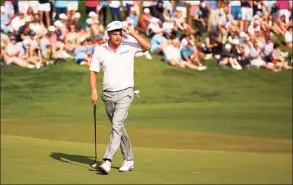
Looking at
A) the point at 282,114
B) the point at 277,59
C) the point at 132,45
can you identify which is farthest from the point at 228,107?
the point at 132,45

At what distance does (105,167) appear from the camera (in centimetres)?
749

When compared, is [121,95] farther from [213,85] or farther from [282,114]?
[213,85]

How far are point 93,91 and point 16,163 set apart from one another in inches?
166

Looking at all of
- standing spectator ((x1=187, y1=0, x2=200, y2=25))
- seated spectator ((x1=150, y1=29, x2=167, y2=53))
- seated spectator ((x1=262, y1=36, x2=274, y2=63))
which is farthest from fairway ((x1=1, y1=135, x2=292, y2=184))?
standing spectator ((x1=187, y1=0, x2=200, y2=25))

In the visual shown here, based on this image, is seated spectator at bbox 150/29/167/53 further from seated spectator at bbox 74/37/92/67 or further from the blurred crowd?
seated spectator at bbox 74/37/92/67

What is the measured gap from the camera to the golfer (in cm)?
712

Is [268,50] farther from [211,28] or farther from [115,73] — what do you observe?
[115,73]

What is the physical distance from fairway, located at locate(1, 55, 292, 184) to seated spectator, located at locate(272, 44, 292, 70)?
45 cm

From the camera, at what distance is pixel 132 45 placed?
7410mm

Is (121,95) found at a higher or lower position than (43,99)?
higher

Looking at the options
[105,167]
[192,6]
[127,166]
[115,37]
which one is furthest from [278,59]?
[115,37]

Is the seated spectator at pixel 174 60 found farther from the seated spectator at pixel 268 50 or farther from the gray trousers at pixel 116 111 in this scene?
the gray trousers at pixel 116 111

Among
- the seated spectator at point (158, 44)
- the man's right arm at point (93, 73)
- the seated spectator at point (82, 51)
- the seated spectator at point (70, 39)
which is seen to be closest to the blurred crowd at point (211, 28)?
the seated spectator at point (158, 44)

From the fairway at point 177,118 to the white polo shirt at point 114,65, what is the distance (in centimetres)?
323
